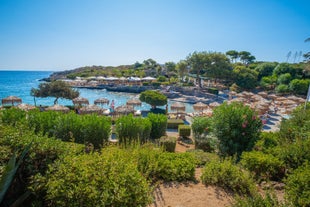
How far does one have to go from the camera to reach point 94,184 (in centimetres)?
253

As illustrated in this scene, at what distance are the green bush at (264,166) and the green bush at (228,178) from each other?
68cm

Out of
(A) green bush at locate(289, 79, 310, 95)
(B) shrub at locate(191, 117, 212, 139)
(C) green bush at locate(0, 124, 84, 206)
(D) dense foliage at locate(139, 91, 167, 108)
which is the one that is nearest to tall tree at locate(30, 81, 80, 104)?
(D) dense foliage at locate(139, 91, 167, 108)

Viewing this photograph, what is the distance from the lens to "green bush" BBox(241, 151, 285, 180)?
4.91m

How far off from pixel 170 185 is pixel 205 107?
59.6 ft

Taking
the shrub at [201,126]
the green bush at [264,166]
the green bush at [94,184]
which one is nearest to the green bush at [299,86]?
the shrub at [201,126]

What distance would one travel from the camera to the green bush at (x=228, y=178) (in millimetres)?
4352

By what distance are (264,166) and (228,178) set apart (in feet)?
4.30

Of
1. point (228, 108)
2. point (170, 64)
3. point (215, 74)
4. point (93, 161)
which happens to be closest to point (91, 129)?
point (93, 161)

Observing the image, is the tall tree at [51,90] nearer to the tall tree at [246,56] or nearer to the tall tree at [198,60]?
the tall tree at [198,60]

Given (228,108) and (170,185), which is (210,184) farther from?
(228,108)

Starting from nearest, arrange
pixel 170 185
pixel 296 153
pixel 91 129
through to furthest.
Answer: pixel 170 185 < pixel 296 153 < pixel 91 129

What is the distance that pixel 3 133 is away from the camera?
319 cm

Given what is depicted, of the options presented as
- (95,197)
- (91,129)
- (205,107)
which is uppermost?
(95,197)

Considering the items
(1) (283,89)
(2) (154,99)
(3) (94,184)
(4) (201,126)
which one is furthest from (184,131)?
(1) (283,89)
